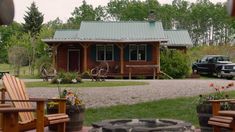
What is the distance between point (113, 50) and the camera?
28.9 meters

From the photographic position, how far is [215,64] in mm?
29344

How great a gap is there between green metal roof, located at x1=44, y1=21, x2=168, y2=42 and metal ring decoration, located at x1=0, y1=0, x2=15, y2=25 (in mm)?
26647

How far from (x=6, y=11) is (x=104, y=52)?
91.8 feet

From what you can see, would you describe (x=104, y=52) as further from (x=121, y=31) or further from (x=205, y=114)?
(x=205, y=114)

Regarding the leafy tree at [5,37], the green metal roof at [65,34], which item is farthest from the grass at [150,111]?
the leafy tree at [5,37]

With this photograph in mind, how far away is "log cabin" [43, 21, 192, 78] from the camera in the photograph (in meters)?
27.9

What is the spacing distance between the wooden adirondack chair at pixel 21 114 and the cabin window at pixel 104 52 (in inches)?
877

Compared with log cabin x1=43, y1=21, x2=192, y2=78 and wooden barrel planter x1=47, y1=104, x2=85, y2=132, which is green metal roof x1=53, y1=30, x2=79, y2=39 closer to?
log cabin x1=43, y1=21, x2=192, y2=78

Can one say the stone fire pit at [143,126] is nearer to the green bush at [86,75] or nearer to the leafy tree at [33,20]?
the green bush at [86,75]

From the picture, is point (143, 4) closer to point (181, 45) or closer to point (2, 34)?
point (2, 34)

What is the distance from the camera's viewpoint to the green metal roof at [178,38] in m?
31.2

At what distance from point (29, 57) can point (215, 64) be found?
1749 centimetres

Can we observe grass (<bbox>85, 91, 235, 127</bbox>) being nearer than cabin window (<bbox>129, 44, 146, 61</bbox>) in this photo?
Yes

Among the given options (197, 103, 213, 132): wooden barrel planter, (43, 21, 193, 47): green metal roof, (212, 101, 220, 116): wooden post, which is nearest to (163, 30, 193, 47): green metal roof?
(43, 21, 193, 47): green metal roof
